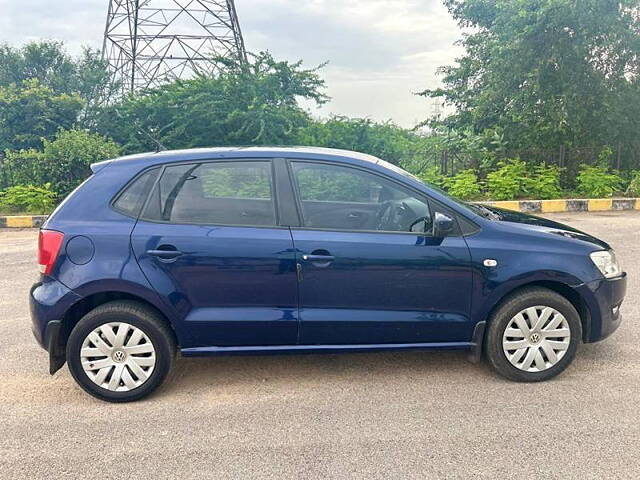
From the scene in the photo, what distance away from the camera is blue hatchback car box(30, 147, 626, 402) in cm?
313

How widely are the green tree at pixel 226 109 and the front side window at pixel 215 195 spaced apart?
8.99 meters

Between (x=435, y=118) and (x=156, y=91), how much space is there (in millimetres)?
8450

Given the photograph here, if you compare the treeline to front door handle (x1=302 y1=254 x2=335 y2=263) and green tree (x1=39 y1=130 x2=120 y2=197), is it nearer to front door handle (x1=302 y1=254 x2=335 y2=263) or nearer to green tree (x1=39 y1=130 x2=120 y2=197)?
green tree (x1=39 y1=130 x2=120 y2=197)

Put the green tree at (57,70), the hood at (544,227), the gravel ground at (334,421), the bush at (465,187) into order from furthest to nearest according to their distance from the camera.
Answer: the green tree at (57,70) → the bush at (465,187) → the hood at (544,227) → the gravel ground at (334,421)

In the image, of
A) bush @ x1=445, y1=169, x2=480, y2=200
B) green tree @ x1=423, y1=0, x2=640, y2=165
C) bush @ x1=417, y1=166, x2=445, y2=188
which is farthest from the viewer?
bush @ x1=417, y1=166, x2=445, y2=188

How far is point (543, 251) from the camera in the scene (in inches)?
130

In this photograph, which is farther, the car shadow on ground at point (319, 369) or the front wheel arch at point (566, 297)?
the car shadow on ground at point (319, 369)

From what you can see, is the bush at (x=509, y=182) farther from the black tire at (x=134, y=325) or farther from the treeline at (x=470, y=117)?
the black tire at (x=134, y=325)

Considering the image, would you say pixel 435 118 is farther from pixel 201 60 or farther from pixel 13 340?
pixel 13 340

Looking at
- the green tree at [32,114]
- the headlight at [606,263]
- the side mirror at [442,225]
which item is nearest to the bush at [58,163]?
the green tree at [32,114]

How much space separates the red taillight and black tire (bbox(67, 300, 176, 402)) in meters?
0.39

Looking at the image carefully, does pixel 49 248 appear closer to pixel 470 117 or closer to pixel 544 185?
pixel 544 185

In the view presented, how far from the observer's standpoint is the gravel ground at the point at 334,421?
2543 millimetres

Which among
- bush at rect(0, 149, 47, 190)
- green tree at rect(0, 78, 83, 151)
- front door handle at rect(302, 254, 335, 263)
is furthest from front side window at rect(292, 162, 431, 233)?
green tree at rect(0, 78, 83, 151)
